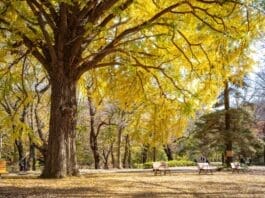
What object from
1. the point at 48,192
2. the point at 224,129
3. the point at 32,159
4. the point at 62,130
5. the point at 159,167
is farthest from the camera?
the point at 32,159

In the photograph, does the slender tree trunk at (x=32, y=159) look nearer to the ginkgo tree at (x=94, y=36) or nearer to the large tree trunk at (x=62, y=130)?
the ginkgo tree at (x=94, y=36)

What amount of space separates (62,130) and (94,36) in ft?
12.6

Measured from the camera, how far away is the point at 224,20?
1781 centimetres

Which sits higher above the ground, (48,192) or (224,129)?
(224,129)

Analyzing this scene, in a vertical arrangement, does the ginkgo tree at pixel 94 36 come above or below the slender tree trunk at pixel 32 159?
A: above

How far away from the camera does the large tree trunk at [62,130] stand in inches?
694

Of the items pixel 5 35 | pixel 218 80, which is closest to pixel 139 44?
pixel 218 80

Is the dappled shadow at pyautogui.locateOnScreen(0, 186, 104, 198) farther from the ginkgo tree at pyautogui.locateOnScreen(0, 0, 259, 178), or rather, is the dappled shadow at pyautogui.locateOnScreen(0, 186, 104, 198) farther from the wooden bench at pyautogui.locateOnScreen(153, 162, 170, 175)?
the wooden bench at pyautogui.locateOnScreen(153, 162, 170, 175)

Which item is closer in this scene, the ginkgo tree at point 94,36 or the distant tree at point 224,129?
the ginkgo tree at point 94,36

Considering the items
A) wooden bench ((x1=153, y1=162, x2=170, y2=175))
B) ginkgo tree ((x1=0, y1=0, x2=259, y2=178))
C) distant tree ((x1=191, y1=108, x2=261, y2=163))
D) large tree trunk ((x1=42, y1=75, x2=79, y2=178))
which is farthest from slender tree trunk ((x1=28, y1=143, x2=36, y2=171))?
large tree trunk ((x1=42, y1=75, x2=79, y2=178))

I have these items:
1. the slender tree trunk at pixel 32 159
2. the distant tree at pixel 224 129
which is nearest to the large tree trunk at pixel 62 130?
the distant tree at pixel 224 129

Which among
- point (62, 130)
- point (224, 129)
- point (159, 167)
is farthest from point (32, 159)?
point (62, 130)

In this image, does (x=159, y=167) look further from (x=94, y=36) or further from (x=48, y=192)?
(x=48, y=192)

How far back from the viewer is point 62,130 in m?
18.1
